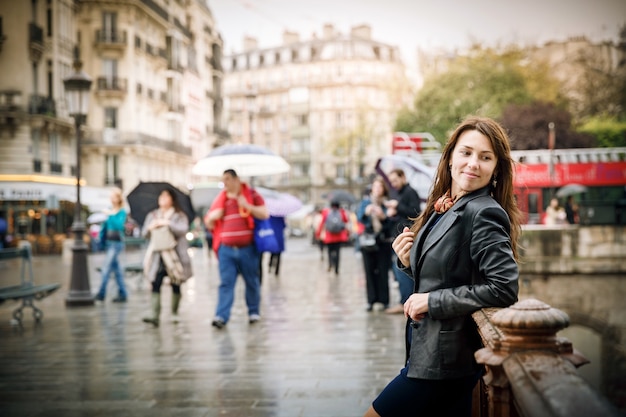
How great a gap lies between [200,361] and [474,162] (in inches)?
202

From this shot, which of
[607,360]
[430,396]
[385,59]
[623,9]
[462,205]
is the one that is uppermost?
[385,59]

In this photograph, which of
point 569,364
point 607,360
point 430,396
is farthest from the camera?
point 607,360

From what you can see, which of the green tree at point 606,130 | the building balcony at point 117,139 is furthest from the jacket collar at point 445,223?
the green tree at point 606,130

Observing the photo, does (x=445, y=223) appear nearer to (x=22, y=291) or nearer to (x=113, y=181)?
(x=22, y=291)

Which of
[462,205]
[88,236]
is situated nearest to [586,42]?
[88,236]

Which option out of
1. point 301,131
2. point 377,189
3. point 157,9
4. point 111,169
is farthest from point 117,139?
point 301,131

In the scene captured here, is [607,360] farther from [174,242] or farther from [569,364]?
[569,364]

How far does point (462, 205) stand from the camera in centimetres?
288

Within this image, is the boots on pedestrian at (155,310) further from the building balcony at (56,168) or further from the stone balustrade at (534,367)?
the building balcony at (56,168)

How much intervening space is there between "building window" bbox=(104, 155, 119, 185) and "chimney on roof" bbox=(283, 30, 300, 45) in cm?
5871

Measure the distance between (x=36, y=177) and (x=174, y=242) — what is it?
28.5 metres

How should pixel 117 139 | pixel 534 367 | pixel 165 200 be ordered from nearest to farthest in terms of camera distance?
pixel 534 367
pixel 165 200
pixel 117 139

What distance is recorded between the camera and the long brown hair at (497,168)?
9.62ft

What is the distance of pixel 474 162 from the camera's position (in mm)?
2906
